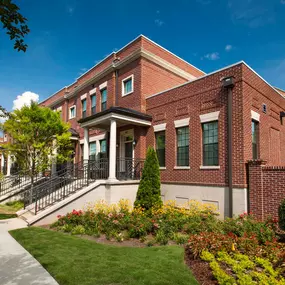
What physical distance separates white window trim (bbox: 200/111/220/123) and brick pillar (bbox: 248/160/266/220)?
7.83ft

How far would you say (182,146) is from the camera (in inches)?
462

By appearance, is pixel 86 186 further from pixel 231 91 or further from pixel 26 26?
pixel 26 26

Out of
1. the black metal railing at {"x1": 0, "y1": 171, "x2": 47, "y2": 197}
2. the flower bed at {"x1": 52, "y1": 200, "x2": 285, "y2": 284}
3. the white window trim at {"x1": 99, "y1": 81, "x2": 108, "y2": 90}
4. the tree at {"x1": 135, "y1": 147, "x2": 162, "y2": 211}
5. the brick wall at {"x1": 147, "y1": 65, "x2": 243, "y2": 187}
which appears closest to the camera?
the flower bed at {"x1": 52, "y1": 200, "x2": 285, "y2": 284}

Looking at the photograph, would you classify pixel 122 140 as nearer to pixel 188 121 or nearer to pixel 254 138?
pixel 188 121

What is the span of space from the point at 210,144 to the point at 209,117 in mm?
1174

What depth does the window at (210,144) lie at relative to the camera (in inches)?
402

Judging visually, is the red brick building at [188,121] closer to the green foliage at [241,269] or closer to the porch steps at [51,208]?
the porch steps at [51,208]

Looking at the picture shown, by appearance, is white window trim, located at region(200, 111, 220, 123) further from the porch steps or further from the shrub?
the shrub

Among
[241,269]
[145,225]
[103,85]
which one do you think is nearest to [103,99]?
[103,85]

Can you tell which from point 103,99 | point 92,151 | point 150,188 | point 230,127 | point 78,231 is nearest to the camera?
point 78,231

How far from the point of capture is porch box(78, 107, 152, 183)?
11.7 meters

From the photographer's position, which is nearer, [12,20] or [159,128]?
[12,20]

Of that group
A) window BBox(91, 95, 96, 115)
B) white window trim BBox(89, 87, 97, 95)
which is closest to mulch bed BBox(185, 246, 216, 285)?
window BBox(91, 95, 96, 115)

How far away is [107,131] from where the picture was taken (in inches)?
612
